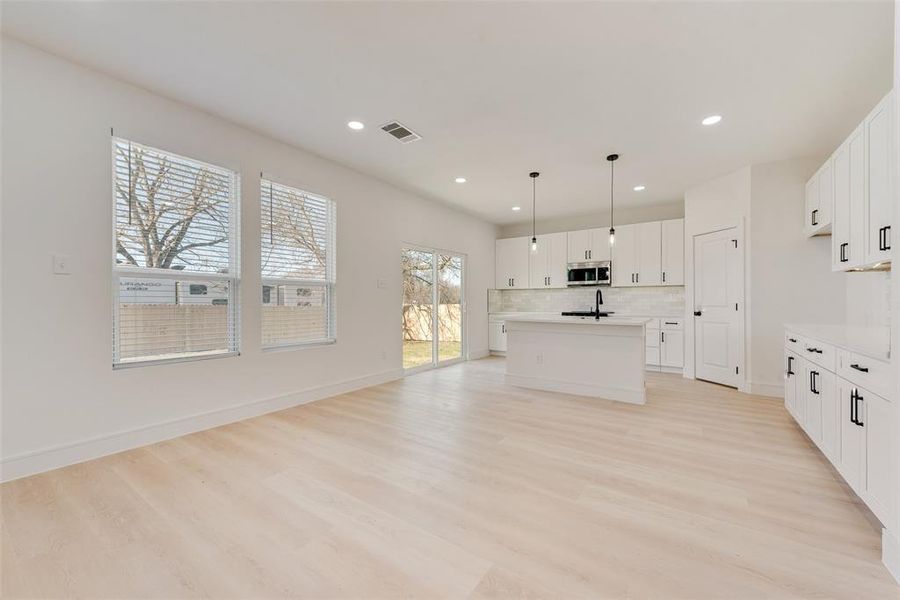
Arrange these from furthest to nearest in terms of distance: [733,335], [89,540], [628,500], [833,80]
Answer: [733,335] → [833,80] → [628,500] → [89,540]

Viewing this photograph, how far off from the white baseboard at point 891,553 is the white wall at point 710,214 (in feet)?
10.9

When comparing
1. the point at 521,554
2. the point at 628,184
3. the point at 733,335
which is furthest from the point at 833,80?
the point at 521,554

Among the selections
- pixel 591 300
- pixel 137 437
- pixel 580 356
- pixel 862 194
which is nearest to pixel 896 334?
pixel 862 194

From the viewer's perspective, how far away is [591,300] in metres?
6.79

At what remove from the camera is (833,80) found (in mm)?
2662

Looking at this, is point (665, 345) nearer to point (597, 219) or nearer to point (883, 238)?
point (597, 219)

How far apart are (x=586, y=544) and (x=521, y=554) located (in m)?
0.32

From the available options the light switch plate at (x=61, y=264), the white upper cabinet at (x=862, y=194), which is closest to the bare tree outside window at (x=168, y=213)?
the light switch plate at (x=61, y=264)

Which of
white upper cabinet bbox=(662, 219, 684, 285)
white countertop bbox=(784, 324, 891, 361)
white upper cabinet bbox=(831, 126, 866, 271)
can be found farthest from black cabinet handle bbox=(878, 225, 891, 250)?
white upper cabinet bbox=(662, 219, 684, 285)

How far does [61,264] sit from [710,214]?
6649 mm

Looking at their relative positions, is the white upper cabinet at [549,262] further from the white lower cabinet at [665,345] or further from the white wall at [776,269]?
the white wall at [776,269]

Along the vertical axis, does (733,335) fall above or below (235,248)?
below

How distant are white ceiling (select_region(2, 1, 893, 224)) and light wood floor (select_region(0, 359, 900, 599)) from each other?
2726mm

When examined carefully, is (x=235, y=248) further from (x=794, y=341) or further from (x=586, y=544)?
(x=794, y=341)
